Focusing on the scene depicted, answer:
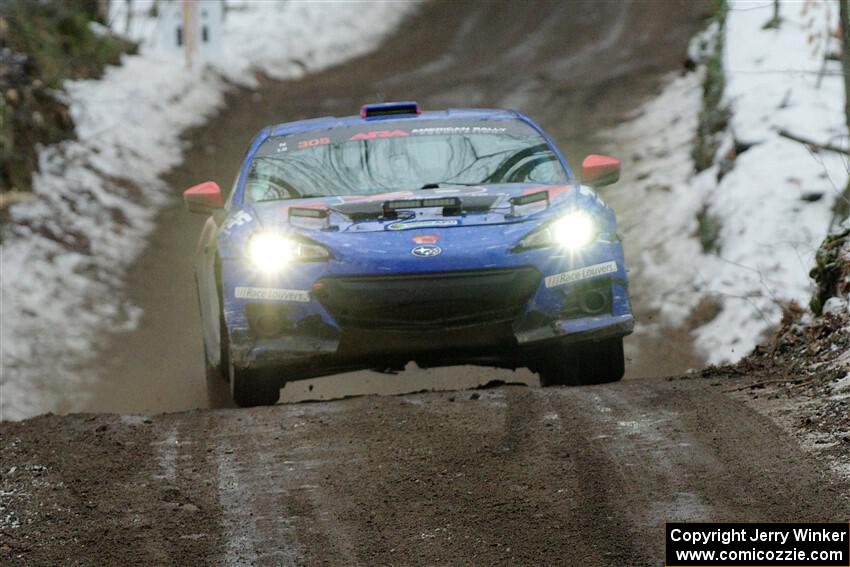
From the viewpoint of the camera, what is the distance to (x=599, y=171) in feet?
29.6

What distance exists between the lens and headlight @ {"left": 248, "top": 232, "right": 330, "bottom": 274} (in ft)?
26.7

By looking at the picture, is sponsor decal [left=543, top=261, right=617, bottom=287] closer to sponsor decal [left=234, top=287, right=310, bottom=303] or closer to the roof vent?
sponsor decal [left=234, top=287, right=310, bottom=303]

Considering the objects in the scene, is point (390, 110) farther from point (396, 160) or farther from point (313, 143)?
point (396, 160)

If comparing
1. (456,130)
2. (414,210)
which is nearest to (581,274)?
(414,210)

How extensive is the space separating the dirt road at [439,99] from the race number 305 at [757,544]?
5338 millimetres

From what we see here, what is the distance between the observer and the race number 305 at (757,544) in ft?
16.1

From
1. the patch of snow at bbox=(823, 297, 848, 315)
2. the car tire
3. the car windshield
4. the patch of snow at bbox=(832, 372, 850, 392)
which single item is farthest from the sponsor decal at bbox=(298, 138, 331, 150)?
the patch of snow at bbox=(832, 372, 850, 392)

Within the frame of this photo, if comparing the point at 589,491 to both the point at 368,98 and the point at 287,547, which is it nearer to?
the point at 287,547

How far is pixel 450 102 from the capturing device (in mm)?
24234

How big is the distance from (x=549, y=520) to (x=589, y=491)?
0.37 metres

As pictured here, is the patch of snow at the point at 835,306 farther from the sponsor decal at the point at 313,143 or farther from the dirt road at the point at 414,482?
the sponsor decal at the point at 313,143

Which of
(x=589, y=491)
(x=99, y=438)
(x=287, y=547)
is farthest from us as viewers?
(x=99, y=438)

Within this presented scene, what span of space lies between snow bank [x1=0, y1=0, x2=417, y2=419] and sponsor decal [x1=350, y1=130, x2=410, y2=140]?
15.3ft

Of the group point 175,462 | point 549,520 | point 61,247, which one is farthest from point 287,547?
point 61,247
